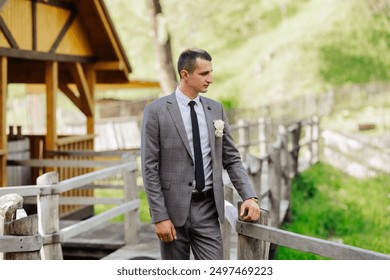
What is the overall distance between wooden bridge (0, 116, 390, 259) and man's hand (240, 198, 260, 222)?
51 millimetres

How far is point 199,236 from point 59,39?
8.44 metres

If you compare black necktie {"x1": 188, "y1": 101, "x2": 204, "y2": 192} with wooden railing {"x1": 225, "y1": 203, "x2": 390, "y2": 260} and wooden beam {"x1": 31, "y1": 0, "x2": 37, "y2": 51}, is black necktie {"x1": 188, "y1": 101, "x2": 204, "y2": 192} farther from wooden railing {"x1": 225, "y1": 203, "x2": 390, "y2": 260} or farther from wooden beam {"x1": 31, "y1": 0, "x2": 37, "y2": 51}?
wooden beam {"x1": 31, "y1": 0, "x2": 37, "y2": 51}

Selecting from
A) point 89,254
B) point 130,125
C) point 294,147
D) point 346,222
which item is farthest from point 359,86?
point 89,254

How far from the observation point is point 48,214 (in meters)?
7.59

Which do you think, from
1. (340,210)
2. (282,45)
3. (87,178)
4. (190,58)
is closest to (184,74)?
(190,58)

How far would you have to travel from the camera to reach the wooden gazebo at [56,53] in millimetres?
11570

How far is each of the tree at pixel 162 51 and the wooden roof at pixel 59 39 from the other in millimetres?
5236

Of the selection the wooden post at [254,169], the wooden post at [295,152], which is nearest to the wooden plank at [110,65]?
the wooden post at [295,152]

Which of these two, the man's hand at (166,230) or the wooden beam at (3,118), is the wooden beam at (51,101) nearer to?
the wooden beam at (3,118)

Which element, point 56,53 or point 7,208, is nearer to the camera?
point 7,208

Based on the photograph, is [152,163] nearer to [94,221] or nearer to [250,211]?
[250,211]

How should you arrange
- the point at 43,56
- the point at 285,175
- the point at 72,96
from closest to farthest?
the point at 43,56 → the point at 285,175 → the point at 72,96

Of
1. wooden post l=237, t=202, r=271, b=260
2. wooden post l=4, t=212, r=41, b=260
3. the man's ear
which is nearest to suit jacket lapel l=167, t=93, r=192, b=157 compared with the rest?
the man's ear
